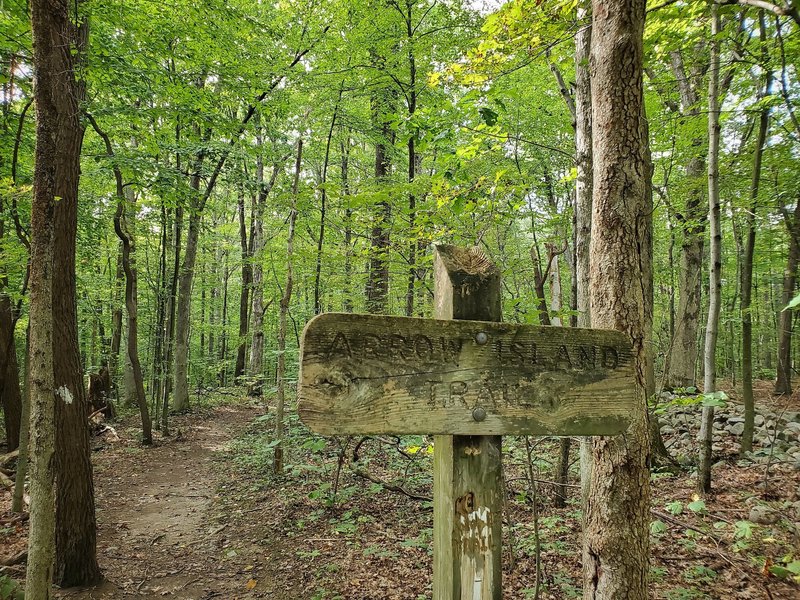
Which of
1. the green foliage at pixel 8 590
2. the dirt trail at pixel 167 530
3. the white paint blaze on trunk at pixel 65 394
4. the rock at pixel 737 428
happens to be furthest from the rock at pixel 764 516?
the white paint blaze on trunk at pixel 65 394

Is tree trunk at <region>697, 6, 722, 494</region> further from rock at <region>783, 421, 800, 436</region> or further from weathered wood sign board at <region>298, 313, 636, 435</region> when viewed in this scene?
weathered wood sign board at <region>298, 313, 636, 435</region>

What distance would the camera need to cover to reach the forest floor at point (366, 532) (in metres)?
3.97

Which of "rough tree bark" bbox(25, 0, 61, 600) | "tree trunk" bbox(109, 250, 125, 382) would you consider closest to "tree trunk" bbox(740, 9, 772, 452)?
"rough tree bark" bbox(25, 0, 61, 600)

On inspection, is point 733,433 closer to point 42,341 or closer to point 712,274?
point 712,274

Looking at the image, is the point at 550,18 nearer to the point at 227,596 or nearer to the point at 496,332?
the point at 496,332

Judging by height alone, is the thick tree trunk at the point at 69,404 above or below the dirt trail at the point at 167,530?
above

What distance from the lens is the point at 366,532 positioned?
5.41 meters

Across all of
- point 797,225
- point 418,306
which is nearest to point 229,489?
point 418,306

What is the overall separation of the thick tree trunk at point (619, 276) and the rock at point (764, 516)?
10.6 ft

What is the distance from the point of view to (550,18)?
382cm

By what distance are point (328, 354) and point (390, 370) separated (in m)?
0.21

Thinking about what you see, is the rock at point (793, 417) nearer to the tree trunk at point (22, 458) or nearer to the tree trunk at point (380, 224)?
the tree trunk at point (380, 224)

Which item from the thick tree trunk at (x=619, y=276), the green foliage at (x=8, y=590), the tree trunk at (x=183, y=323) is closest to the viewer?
the thick tree trunk at (x=619, y=276)

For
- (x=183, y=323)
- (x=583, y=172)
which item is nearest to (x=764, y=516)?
(x=583, y=172)
